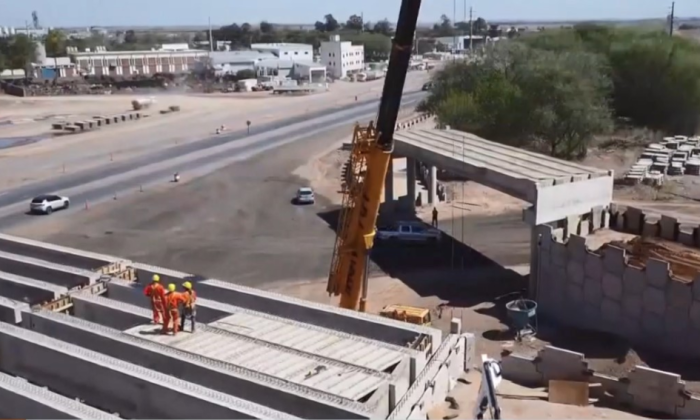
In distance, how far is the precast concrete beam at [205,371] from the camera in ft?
36.6

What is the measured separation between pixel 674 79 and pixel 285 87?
65892 mm

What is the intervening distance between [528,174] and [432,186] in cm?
1293

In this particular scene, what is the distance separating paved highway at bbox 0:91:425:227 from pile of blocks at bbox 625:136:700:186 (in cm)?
2648

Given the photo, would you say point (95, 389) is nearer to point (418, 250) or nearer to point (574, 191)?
point (574, 191)

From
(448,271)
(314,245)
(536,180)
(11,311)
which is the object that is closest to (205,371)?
(11,311)

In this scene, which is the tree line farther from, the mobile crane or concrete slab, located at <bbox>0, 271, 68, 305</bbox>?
concrete slab, located at <bbox>0, 271, 68, 305</bbox>

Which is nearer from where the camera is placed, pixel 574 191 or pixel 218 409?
pixel 218 409

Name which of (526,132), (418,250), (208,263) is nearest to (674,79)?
(526,132)

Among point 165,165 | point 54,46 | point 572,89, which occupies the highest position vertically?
point 54,46

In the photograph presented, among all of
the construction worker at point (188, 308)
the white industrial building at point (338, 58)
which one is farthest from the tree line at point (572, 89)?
the white industrial building at point (338, 58)

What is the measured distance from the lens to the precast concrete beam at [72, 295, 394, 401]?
11.9m

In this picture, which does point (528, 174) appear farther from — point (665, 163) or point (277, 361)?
point (665, 163)

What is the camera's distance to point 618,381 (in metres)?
16.2

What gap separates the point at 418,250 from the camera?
95.8ft
